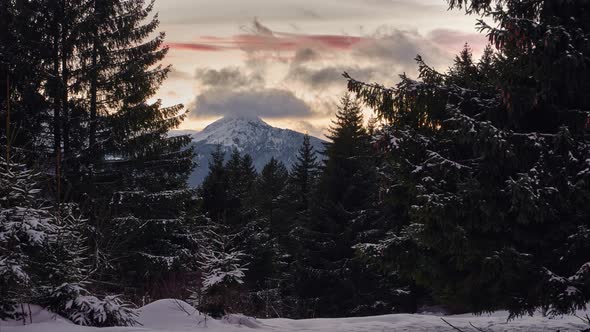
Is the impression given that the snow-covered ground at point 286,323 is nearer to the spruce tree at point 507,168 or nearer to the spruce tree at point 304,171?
the spruce tree at point 507,168

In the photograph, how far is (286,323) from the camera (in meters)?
8.96

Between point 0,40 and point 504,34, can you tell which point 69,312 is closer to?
point 504,34

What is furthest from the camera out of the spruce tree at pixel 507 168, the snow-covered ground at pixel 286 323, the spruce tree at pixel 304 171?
the spruce tree at pixel 304 171

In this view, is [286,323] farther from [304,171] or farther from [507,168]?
[304,171]

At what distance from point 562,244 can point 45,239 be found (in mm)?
6774

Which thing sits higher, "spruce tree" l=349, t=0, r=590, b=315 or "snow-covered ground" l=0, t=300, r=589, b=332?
"spruce tree" l=349, t=0, r=590, b=315

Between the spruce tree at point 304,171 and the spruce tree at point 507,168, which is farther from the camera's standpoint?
the spruce tree at point 304,171

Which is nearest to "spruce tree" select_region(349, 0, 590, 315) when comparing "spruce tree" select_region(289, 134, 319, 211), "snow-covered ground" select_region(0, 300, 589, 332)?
"snow-covered ground" select_region(0, 300, 589, 332)

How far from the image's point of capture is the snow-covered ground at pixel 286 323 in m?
7.31

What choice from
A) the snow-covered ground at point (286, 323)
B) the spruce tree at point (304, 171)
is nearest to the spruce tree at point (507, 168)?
the snow-covered ground at point (286, 323)

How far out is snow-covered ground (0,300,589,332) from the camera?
7.31 metres

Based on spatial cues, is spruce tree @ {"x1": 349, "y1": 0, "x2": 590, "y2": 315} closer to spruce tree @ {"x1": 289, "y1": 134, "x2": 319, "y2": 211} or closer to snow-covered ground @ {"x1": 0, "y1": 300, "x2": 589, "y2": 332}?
snow-covered ground @ {"x1": 0, "y1": 300, "x2": 589, "y2": 332}

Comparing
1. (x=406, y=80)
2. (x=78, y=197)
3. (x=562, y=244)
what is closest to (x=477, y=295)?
(x=562, y=244)

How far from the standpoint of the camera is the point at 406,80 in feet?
25.3
